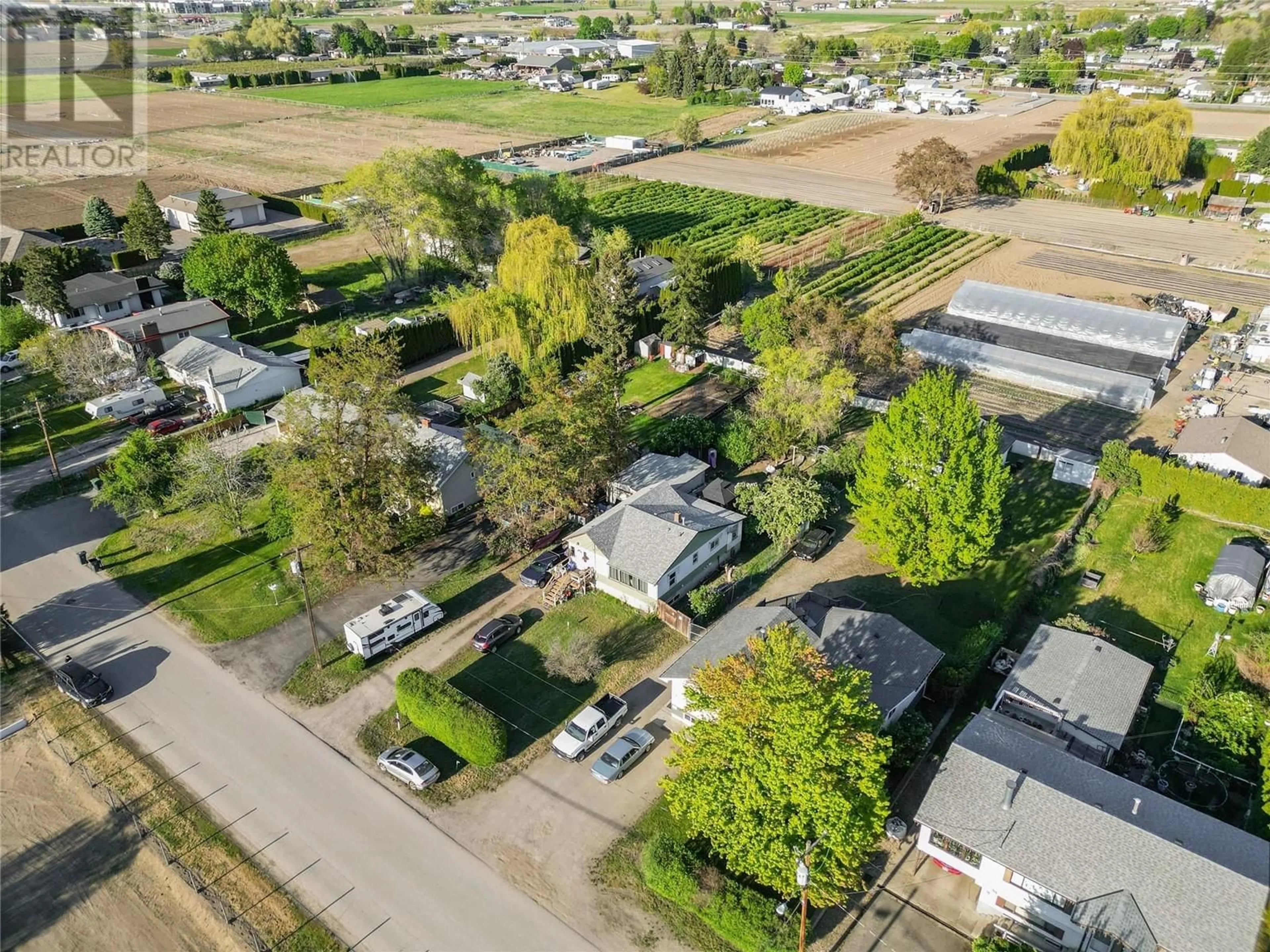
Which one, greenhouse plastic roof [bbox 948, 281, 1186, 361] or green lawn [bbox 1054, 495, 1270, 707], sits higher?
greenhouse plastic roof [bbox 948, 281, 1186, 361]

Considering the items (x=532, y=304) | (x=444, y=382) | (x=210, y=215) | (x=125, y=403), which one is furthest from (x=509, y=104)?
(x=125, y=403)

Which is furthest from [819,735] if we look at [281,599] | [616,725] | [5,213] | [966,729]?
[5,213]

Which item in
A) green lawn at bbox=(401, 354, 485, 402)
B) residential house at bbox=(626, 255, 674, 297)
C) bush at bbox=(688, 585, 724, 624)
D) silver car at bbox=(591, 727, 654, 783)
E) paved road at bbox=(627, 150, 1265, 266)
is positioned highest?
paved road at bbox=(627, 150, 1265, 266)

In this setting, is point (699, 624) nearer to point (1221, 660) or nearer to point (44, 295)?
point (1221, 660)

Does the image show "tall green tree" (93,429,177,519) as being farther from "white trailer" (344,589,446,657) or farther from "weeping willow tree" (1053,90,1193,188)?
"weeping willow tree" (1053,90,1193,188)

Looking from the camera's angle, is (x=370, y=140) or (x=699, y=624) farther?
(x=370, y=140)

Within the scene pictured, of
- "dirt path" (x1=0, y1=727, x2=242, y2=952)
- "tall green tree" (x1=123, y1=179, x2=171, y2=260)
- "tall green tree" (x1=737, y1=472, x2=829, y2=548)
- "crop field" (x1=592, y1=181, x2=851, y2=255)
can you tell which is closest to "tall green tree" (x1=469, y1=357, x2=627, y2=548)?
"tall green tree" (x1=737, y1=472, x2=829, y2=548)
